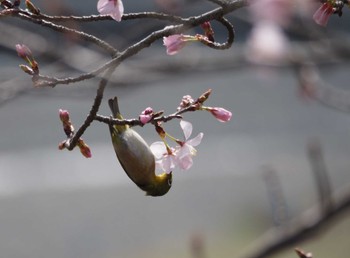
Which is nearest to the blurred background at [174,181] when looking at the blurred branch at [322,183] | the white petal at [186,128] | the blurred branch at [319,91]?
the blurred branch at [319,91]

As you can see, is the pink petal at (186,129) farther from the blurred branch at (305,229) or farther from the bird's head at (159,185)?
the blurred branch at (305,229)

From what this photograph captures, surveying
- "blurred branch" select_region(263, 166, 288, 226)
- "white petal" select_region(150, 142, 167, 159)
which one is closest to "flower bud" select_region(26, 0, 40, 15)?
"white petal" select_region(150, 142, 167, 159)

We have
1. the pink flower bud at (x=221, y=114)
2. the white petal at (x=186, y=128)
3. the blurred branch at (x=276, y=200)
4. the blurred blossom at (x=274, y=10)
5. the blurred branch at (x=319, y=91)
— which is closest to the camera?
the blurred blossom at (x=274, y=10)

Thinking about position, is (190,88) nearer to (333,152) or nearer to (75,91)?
(333,152)

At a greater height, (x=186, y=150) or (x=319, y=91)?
(x=186, y=150)

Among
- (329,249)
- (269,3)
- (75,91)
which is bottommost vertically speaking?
(329,249)

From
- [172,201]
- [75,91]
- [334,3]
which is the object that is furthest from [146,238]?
[334,3]

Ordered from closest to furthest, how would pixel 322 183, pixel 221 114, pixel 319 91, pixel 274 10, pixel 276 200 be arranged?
pixel 274 10
pixel 221 114
pixel 322 183
pixel 276 200
pixel 319 91

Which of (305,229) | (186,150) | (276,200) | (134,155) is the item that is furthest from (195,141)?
(276,200)

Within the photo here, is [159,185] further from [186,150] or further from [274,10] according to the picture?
[274,10]
